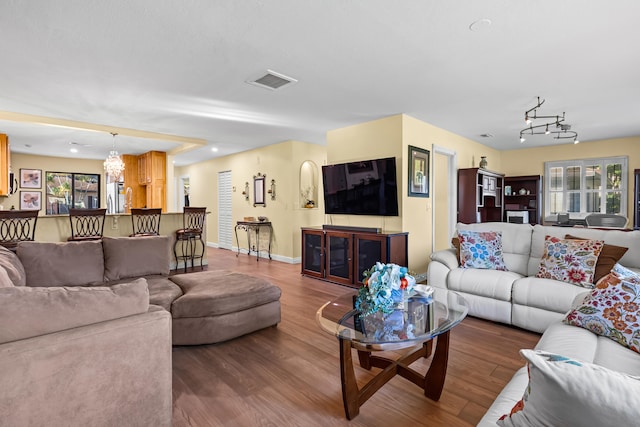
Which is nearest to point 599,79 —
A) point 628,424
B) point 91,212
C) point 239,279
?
point 628,424

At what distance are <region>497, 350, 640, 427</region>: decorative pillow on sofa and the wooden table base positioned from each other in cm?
103

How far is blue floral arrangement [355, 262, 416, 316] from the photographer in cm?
192

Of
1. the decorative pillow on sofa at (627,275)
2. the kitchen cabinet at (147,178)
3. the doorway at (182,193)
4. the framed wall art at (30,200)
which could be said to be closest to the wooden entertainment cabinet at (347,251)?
the decorative pillow on sofa at (627,275)

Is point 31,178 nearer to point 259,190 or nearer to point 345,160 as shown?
point 259,190

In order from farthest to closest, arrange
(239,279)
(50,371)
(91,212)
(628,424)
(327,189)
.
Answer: (327,189), (91,212), (239,279), (50,371), (628,424)

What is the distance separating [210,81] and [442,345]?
124 inches

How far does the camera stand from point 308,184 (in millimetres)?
6559

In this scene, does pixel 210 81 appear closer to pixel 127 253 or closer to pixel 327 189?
pixel 127 253

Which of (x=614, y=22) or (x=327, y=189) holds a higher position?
(x=614, y=22)

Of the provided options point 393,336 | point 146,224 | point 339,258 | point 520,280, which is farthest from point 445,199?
point 146,224

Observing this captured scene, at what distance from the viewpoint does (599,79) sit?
10.9 feet

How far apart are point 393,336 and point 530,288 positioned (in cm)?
191

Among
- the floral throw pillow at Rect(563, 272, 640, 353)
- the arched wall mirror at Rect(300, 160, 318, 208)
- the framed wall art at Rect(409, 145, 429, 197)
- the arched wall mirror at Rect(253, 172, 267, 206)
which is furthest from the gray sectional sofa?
the arched wall mirror at Rect(253, 172, 267, 206)

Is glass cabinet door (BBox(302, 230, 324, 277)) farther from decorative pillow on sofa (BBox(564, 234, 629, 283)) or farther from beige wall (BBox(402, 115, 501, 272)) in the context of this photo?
decorative pillow on sofa (BBox(564, 234, 629, 283))
